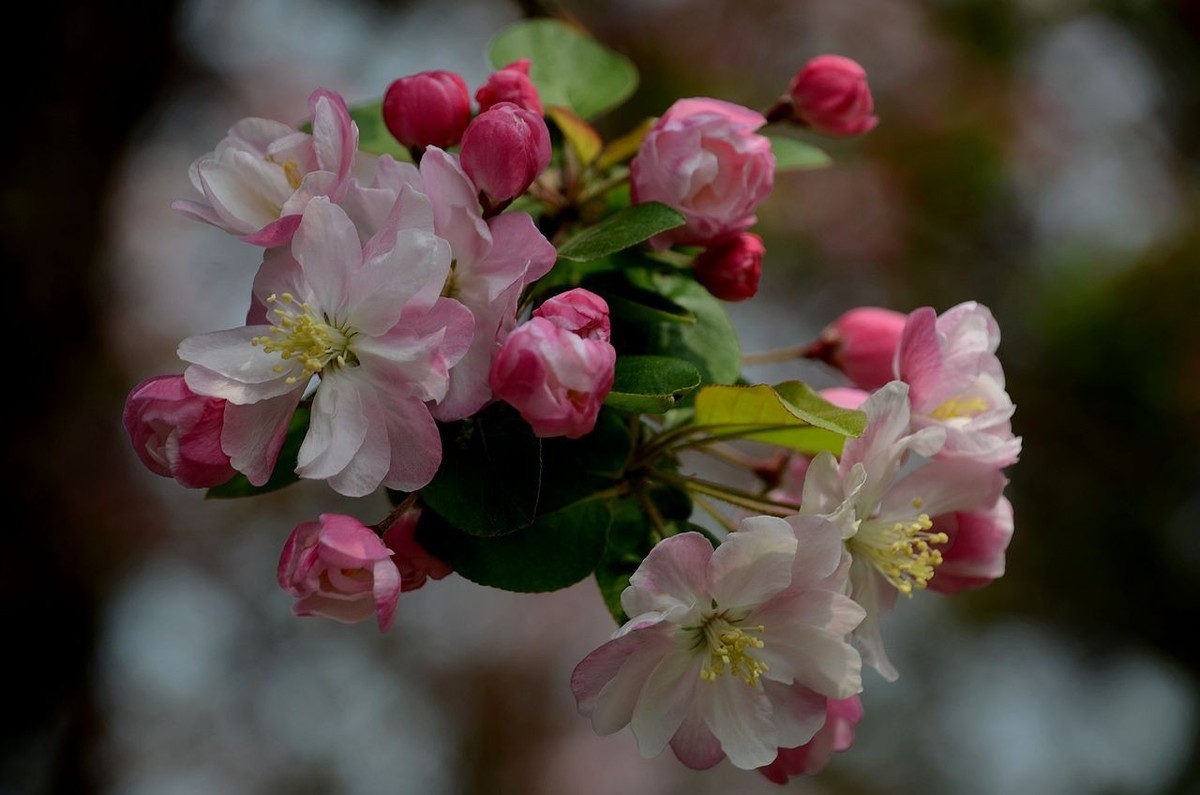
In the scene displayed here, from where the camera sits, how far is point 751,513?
2.42ft

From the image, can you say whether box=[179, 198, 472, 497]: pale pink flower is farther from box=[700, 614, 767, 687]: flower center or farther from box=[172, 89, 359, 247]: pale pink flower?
box=[700, 614, 767, 687]: flower center

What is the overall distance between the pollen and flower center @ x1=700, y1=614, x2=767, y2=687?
10 cm

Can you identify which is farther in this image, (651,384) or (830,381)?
(830,381)

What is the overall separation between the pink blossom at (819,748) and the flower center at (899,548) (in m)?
0.12

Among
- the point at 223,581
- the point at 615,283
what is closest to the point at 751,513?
the point at 615,283

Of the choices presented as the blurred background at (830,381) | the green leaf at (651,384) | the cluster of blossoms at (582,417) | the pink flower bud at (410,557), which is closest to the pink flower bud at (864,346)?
the cluster of blossoms at (582,417)

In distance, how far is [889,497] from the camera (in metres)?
0.70

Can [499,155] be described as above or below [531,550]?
above

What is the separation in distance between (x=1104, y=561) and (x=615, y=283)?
2.95 metres

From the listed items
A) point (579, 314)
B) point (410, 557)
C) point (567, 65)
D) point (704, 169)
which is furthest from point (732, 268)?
point (567, 65)

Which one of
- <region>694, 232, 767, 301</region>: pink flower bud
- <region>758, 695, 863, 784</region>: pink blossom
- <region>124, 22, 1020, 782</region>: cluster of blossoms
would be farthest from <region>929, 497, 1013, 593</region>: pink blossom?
<region>694, 232, 767, 301</region>: pink flower bud

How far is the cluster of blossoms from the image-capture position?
58 cm

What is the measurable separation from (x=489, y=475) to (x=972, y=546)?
369 millimetres

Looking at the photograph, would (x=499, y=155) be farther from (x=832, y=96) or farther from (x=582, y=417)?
(x=832, y=96)
